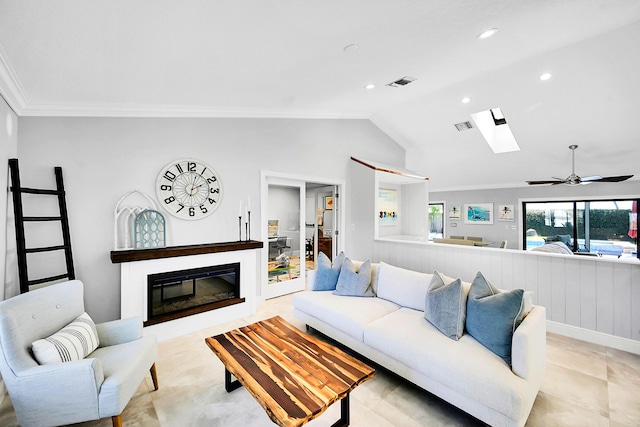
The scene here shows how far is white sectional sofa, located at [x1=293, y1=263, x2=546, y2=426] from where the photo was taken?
1.63 meters

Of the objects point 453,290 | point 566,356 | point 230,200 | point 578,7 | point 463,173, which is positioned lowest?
point 566,356

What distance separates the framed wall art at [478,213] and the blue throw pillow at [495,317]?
6.58 m

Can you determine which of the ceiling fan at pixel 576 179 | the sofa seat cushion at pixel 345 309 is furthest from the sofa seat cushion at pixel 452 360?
the ceiling fan at pixel 576 179

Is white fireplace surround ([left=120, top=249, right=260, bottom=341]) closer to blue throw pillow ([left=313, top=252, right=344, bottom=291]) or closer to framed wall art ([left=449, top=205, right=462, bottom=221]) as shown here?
blue throw pillow ([left=313, top=252, right=344, bottom=291])

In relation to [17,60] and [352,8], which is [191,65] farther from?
[352,8]

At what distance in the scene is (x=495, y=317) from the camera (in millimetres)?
1953

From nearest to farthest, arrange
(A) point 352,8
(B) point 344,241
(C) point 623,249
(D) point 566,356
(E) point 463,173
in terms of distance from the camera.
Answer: (A) point 352,8 → (D) point 566,356 → (B) point 344,241 → (C) point 623,249 → (E) point 463,173

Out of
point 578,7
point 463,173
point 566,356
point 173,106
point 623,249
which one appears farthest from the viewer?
point 463,173

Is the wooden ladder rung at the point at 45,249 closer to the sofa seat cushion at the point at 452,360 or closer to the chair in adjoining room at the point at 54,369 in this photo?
the chair in adjoining room at the point at 54,369

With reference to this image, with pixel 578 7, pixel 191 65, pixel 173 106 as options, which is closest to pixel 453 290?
pixel 578 7

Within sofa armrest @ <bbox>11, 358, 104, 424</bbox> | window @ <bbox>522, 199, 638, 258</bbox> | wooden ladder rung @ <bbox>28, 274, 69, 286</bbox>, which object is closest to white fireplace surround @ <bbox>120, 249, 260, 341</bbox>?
wooden ladder rung @ <bbox>28, 274, 69, 286</bbox>

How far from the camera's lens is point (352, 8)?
194 cm

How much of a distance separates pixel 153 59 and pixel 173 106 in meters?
1.13

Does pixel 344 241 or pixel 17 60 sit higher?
pixel 17 60
